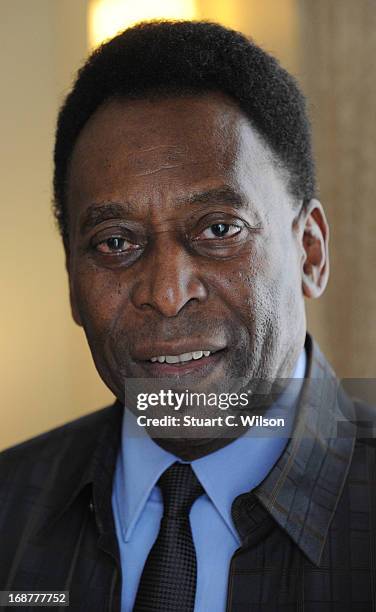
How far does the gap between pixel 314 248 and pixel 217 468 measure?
336 millimetres

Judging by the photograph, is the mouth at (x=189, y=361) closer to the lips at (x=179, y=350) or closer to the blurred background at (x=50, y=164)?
the lips at (x=179, y=350)

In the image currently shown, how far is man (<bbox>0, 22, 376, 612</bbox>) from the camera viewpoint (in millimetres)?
838

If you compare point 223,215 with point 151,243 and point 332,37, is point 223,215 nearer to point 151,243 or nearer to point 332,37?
point 151,243

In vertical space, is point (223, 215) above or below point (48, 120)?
below

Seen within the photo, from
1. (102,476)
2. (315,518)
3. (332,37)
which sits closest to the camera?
(315,518)

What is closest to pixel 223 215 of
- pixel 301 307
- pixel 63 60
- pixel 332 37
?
pixel 301 307

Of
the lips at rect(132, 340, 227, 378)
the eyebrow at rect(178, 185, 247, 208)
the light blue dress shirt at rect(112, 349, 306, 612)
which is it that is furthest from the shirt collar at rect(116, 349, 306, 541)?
the eyebrow at rect(178, 185, 247, 208)

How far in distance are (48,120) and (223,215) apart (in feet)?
3.23

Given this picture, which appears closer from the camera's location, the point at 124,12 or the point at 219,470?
the point at 219,470

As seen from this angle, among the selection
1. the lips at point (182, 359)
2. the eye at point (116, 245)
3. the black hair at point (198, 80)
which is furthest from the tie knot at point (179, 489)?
the black hair at point (198, 80)

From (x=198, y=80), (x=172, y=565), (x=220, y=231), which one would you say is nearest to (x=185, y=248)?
(x=220, y=231)

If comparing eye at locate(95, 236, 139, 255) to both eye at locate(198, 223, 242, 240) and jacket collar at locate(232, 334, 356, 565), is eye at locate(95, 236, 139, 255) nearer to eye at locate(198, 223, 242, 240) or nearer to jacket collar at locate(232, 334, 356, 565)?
eye at locate(198, 223, 242, 240)

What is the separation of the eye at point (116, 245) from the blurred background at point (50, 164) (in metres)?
0.65

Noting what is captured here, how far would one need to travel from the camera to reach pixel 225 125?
2.99ft
